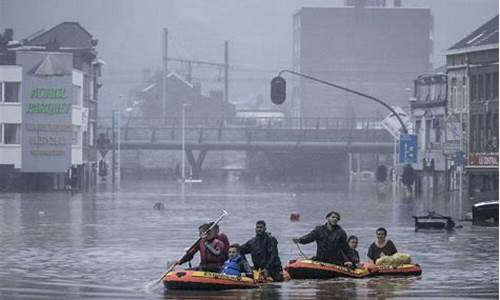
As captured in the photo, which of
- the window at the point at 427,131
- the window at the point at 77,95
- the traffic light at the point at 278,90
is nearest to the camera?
the traffic light at the point at 278,90

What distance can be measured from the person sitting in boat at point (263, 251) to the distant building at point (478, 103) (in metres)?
59.6

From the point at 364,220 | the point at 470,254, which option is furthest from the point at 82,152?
the point at 470,254

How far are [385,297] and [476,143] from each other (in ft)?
240

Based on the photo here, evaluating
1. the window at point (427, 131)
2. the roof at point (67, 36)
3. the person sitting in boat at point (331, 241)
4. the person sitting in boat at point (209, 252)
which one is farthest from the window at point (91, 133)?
the person sitting in boat at point (209, 252)

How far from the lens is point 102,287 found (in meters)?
36.9

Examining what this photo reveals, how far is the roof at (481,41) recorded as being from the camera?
106 m

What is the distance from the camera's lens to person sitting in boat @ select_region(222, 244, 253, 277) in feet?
118

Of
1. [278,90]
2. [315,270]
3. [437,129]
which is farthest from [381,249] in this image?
[437,129]

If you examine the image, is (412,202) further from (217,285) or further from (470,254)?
(217,285)

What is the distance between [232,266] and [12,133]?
306ft

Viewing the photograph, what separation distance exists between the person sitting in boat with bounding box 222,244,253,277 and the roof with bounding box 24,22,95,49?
10923 centimetres

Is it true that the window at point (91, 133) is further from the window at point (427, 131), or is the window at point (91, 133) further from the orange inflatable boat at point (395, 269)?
the orange inflatable boat at point (395, 269)

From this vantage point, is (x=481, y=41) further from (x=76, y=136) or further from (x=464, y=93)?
(x=76, y=136)

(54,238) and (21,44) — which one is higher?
(21,44)
